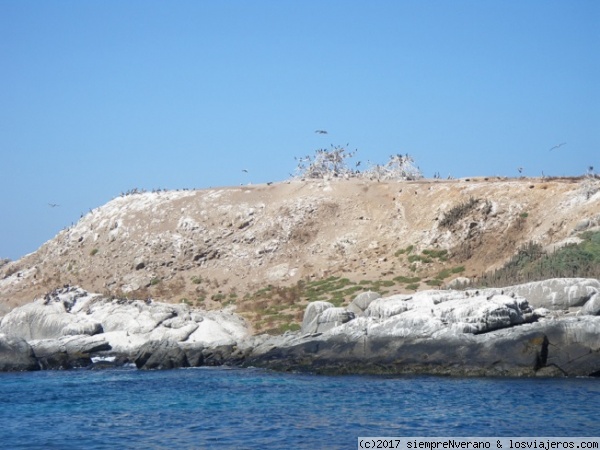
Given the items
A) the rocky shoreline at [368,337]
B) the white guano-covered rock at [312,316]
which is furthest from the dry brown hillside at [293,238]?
the white guano-covered rock at [312,316]

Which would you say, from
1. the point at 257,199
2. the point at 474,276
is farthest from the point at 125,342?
the point at 257,199

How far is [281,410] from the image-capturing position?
30.5 meters

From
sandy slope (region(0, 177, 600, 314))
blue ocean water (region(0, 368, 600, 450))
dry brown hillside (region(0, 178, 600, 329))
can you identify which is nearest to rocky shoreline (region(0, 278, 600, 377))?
blue ocean water (region(0, 368, 600, 450))

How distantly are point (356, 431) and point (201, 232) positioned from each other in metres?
45.1

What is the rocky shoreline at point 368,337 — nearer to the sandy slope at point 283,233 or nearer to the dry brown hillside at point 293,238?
the dry brown hillside at point 293,238

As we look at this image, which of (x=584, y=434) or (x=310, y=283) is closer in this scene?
(x=584, y=434)

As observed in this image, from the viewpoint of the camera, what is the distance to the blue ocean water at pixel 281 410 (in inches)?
1017

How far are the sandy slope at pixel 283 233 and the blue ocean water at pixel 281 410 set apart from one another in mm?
21294

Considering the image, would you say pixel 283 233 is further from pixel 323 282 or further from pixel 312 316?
pixel 312 316

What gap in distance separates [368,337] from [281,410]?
28.6 ft

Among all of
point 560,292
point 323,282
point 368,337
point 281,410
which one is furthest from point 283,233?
point 281,410

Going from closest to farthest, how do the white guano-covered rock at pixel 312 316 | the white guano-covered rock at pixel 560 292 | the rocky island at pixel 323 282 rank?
the rocky island at pixel 323 282, the white guano-covered rock at pixel 560 292, the white guano-covered rock at pixel 312 316

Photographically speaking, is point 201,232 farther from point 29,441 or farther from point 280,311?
point 29,441

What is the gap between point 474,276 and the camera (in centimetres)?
5253
